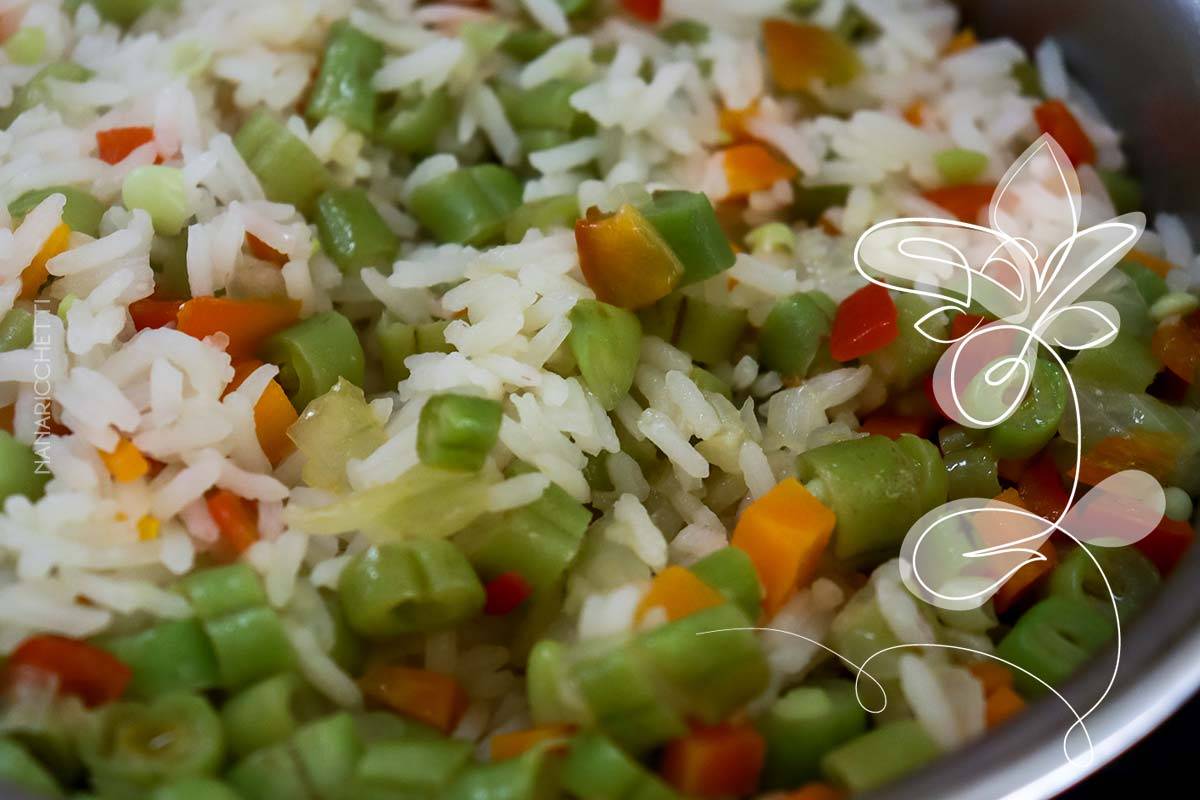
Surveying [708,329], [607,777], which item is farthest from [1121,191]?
[607,777]

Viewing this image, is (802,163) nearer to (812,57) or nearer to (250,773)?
(812,57)

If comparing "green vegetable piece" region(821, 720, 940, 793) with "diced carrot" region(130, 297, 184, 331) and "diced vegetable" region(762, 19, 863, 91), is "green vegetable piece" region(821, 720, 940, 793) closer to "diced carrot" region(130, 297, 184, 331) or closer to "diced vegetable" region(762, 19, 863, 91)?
"diced carrot" region(130, 297, 184, 331)

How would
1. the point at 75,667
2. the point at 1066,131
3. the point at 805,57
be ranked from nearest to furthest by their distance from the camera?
1. the point at 75,667
2. the point at 1066,131
3. the point at 805,57

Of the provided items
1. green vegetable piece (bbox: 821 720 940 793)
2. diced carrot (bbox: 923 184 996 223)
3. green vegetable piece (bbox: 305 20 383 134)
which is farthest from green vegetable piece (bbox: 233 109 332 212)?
green vegetable piece (bbox: 821 720 940 793)

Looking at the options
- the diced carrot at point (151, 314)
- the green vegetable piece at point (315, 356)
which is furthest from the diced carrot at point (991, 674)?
the diced carrot at point (151, 314)

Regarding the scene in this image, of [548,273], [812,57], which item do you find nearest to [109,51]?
[548,273]

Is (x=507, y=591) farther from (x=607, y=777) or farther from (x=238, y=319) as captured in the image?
(x=238, y=319)
